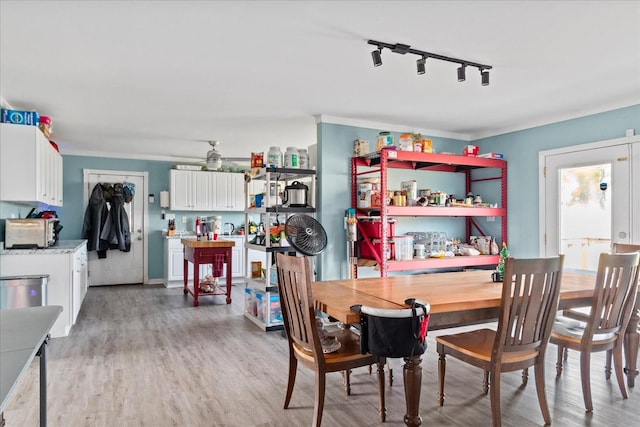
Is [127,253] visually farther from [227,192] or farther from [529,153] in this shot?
[529,153]

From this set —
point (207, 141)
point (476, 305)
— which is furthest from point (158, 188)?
point (476, 305)

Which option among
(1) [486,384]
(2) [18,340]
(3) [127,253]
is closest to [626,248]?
(1) [486,384]

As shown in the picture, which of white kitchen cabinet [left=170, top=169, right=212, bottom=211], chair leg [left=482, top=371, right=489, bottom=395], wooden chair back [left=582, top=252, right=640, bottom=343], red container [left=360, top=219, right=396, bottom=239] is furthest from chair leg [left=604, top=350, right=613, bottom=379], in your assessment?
white kitchen cabinet [left=170, top=169, right=212, bottom=211]

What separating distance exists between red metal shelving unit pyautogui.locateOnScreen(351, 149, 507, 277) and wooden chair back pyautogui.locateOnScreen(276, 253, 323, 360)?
1.99m

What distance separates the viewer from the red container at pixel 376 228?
4.36 meters

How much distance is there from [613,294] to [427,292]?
1.10 metres

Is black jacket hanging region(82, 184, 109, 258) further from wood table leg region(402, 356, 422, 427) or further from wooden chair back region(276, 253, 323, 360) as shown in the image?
wood table leg region(402, 356, 422, 427)

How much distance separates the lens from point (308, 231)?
3.93 m

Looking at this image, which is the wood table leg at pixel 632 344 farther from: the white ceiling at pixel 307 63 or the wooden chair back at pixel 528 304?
the white ceiling at pixel 307 63

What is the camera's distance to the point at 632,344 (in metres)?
2.70

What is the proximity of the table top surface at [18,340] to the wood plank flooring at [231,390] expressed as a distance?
2.87 feet

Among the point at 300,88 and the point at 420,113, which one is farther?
the point at 420,113

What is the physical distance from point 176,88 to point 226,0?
1628 millimetres

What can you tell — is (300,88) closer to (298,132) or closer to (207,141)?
(298,132)
